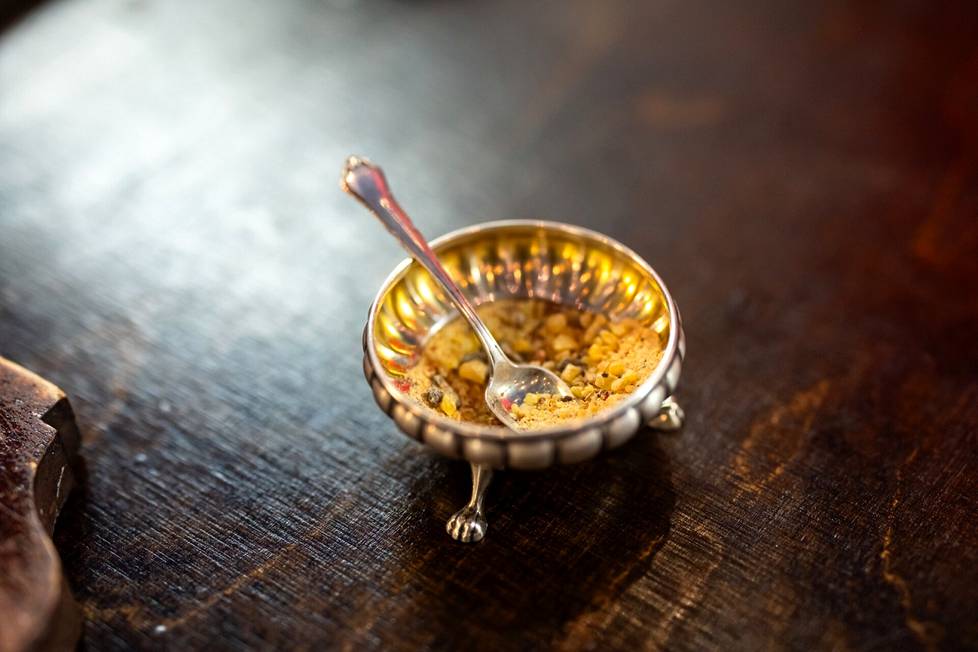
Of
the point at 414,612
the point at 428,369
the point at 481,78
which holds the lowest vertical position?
the point at 414,612

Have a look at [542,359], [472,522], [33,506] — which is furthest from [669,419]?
[33,506]

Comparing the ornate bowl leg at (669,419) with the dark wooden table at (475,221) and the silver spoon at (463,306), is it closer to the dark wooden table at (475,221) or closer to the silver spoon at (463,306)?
the dark wooden table at (475,221)

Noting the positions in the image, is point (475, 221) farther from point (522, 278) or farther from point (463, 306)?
point (463, 306)

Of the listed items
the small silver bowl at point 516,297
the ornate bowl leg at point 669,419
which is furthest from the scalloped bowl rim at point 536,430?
the ornate bowl leg at point 669,419

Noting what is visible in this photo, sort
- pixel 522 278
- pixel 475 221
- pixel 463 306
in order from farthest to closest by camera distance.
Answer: pixel 475 221
pixel 522 278
pixel 463 306

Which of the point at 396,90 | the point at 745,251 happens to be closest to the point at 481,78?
the point at 396,90

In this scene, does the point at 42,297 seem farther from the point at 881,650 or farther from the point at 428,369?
the point at 881,650
